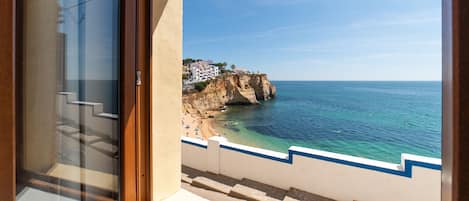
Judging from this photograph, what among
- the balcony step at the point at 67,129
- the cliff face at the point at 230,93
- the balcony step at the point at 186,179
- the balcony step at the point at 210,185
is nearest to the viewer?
the balcony step at the point at 67,129

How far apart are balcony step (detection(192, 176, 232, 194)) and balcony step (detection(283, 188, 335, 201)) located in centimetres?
100

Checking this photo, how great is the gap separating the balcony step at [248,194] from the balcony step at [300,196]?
0.31 meters

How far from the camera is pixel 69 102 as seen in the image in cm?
84

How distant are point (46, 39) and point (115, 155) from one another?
0.59 metres

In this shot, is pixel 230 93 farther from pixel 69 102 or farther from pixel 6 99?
pixel 6 99

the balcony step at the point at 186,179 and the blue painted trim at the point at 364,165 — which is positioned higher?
the blue painted trim at the point at 364,165

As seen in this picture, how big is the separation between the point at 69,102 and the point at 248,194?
2.99 metres

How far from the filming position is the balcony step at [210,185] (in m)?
3.49

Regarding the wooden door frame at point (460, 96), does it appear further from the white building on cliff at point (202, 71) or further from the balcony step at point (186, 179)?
the white building on cliff at point (202, 71)

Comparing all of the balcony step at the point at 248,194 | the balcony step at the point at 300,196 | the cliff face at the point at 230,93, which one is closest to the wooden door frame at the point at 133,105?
the balcony step at the point at 248,194

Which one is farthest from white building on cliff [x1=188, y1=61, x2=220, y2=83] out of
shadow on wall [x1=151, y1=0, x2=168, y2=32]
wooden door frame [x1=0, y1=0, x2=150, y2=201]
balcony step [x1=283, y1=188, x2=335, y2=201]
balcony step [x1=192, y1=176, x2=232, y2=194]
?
wooden door frame [x1=0, y1=0, x2=150, y2=201]

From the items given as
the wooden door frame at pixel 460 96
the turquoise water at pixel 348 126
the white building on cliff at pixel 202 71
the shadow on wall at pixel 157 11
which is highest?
the white building on cliff at pixel 202 71

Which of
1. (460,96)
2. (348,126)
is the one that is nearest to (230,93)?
(348,126)

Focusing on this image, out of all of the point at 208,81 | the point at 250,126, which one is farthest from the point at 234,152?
the point at 208,81
